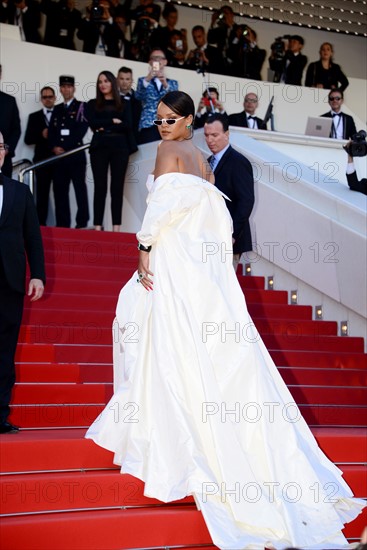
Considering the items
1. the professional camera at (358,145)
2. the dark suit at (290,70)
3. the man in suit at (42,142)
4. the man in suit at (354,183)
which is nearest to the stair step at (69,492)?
the professional camera at (358,145)

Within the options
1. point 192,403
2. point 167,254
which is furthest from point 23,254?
point 192,403

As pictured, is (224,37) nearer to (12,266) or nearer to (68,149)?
(68,149)

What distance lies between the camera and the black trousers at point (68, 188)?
10852 mm

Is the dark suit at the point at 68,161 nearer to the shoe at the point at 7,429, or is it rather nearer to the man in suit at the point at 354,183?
the man in suit at the point at 354,183

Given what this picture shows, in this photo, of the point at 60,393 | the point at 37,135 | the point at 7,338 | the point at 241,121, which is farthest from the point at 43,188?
the point at 7,338

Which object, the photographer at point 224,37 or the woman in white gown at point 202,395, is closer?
the woman in white gown at point 202,395

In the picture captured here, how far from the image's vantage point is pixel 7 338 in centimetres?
511

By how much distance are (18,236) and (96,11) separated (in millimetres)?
8583

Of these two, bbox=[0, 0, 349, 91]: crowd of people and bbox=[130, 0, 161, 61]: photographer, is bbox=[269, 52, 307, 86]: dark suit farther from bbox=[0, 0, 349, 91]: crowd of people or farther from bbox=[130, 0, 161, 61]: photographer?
bbox=[130, 0, 161, 61]: photographer

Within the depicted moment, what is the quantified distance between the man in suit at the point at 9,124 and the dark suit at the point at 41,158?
1.51m

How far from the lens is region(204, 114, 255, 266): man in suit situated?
7.03 m

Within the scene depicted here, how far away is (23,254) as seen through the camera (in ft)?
17.2

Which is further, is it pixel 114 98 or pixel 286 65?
pixel 286 65

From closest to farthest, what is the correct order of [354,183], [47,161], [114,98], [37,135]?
[354,183] < [114,98] < [47,161] < [37,135]
